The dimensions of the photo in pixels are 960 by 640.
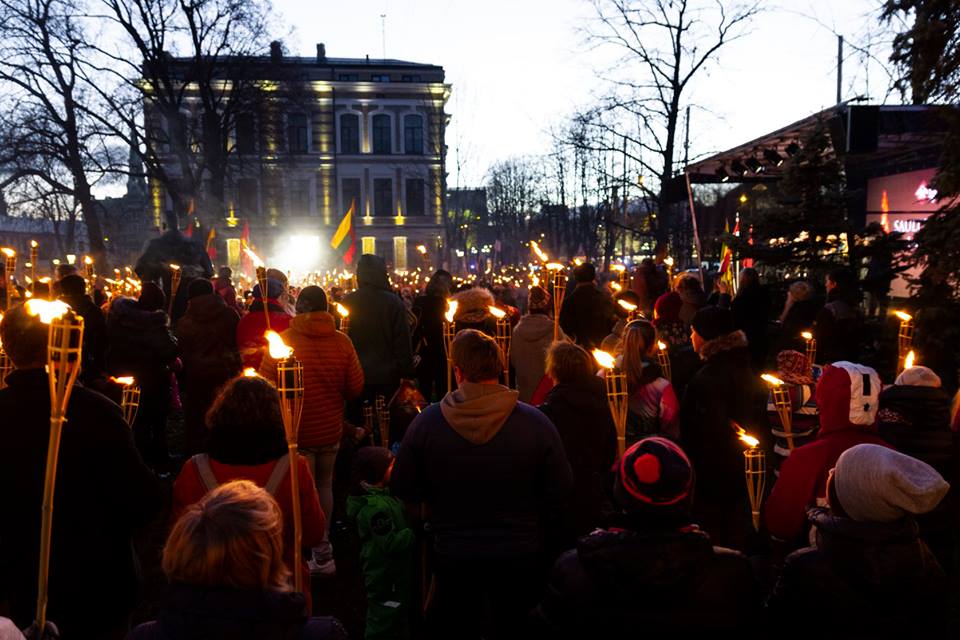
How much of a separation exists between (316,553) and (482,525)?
2.33 meters

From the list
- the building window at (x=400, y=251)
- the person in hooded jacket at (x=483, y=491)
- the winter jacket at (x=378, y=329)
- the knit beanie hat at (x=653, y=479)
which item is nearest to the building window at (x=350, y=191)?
the building window at (x=400, y=251)

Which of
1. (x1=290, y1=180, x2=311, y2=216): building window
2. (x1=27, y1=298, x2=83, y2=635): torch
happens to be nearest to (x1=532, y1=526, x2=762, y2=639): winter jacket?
(x1=27, y1=298, x2=83, y2=635): torch

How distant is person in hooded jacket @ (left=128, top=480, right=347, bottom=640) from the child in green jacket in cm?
209

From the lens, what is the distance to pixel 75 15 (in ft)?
85.8

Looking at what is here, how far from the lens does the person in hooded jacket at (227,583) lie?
6.81 feet

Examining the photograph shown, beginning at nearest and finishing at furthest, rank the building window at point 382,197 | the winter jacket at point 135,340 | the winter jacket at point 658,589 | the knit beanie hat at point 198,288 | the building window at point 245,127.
Result: the winter jacket at point 658,589 < the knit beanie hat at point 198,288 < the winter jacket at point 135,340 < the building window at point 245,127 < the building window at point 382,197

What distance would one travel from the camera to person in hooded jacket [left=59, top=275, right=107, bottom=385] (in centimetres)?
661

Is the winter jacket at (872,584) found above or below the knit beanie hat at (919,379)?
below

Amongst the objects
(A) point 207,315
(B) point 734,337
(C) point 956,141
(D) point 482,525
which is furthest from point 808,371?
(A) point 207,315

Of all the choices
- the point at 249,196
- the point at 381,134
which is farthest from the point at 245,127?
the point at 381,134

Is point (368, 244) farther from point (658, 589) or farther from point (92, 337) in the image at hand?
point (658, 589)

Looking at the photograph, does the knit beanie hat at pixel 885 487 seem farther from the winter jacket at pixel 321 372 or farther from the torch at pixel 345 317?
the torch at pixel 345 317

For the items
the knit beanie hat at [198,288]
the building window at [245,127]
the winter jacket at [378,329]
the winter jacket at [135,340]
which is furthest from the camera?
the building window at [245,127]

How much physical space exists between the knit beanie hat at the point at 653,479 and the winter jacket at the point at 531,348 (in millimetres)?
4306
